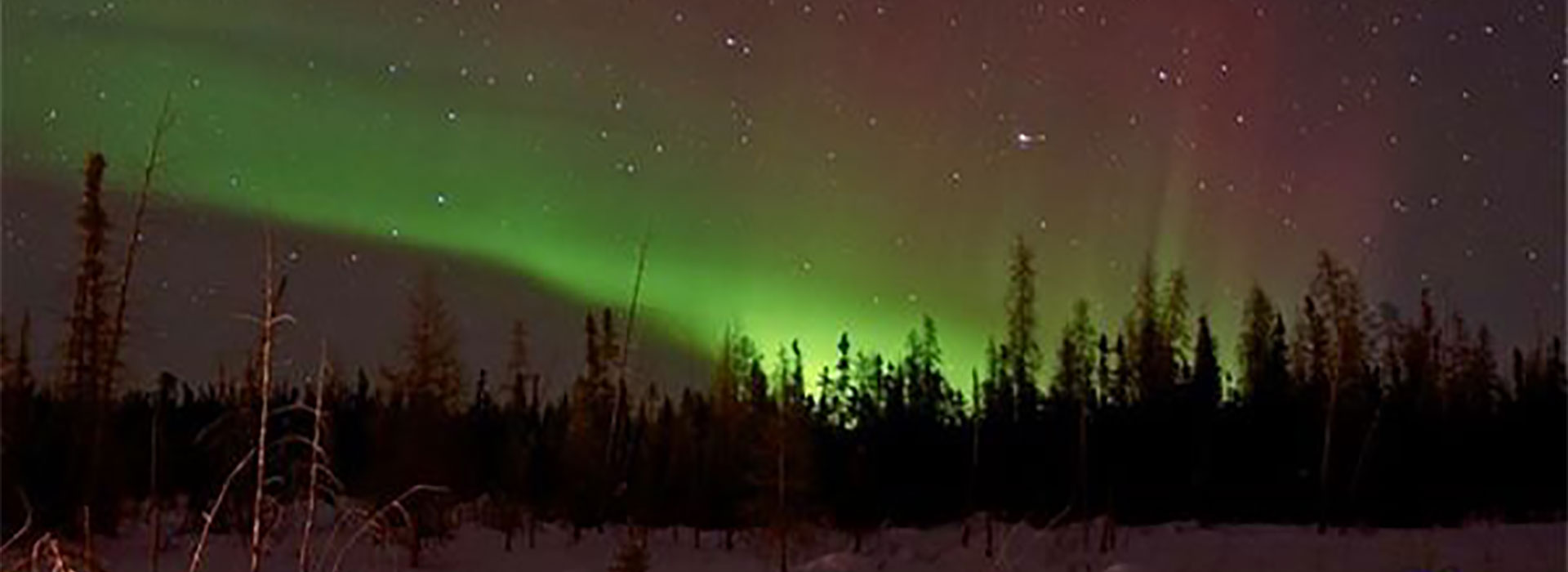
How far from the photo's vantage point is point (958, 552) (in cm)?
3566

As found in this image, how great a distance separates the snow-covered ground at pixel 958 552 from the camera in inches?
1206

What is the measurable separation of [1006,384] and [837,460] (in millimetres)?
8421

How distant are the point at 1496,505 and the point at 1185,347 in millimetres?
13051

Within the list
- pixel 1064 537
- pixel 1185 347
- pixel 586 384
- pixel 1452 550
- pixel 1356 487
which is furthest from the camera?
pixel 1185 347

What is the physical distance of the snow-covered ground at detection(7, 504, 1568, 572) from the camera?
1206 inches

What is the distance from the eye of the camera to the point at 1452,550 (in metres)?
34.6

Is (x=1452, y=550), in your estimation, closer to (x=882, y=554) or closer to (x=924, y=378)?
(x=882, y=554)

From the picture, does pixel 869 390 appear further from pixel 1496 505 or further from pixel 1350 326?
pixel 1496 505

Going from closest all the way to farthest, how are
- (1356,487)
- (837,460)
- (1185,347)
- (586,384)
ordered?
(1356,487), (837,460), (586,384), (1185,347)

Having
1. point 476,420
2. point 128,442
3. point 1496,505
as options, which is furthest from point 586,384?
point 1496,505

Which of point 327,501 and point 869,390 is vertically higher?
point 869,390

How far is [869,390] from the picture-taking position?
58.1 meters

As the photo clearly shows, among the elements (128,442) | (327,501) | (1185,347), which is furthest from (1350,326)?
(128,442)

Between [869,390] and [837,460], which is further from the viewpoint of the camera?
[869,390]
